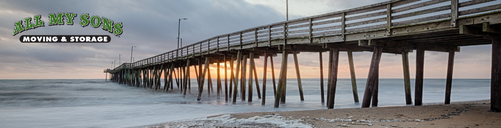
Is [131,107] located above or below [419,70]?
below

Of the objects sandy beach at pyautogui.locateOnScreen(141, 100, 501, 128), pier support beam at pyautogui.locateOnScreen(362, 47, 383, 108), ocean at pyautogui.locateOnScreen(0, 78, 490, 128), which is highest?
pier support beam at pyautogui.locateOnScreen(362, 47, 383, 108)

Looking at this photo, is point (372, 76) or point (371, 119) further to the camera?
point (372, 76)

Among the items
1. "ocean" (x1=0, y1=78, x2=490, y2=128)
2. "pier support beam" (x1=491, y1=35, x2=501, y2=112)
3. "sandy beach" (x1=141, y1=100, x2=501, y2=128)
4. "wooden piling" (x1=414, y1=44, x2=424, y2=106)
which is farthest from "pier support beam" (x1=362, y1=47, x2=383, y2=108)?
"ocean" (x1=0, y1=78, x2=490, y2=128)

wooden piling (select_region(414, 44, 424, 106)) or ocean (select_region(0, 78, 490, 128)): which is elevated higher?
wooden piling (select_region(414, 44, 424, 106))

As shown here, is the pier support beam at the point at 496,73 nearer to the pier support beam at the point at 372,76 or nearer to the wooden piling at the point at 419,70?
the pier support beam at the point at 372,76

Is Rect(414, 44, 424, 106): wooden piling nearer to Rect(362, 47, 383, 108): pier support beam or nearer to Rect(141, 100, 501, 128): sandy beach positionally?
Rect(362, 47, 383, 108): pier support beam

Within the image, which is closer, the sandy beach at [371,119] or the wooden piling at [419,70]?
the sandy beach at [371,119]

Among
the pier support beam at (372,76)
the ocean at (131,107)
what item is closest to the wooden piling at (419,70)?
the pier support beam at (372,76)

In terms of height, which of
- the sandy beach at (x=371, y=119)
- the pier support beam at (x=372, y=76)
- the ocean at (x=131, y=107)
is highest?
the pier support beam at (x=372, y=76)

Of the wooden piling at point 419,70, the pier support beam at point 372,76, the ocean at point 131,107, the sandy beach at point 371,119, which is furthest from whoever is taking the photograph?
the ocean at point 131,107

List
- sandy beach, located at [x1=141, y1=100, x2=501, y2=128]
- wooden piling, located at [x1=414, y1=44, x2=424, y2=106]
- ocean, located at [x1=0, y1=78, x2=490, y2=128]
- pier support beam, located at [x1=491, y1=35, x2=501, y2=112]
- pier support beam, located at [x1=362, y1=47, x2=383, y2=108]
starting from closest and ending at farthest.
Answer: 1. sandy beach, located at [x1=141, y1=100, x2=501, y2=128]
2. pier support beam, located at [x1=491, y1=35, x2=501, y2=112]
3. pier support beam, located at [x1=362, y1=47, x2=383, y2=108]
4. wooden piling, located at [x1=414, y1=44, x2=424, y2=106]
5. ocean, located at [x1=0, y1=78, x2=490, y2=128]

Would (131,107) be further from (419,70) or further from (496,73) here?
(496,73)

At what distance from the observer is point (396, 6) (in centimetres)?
901

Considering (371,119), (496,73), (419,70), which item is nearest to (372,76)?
(419,70)
